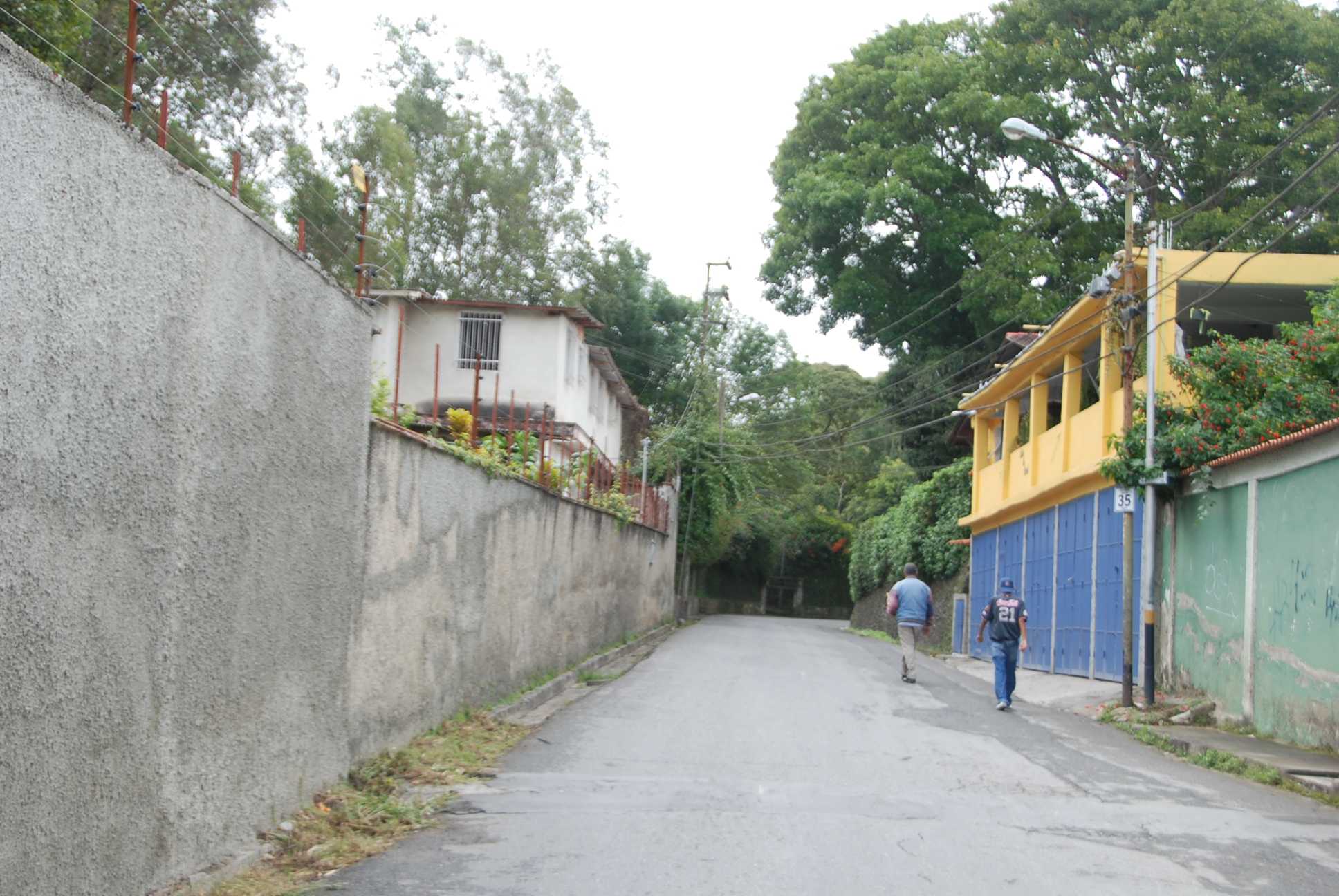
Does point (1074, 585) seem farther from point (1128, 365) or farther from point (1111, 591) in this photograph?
point (1128, 365)

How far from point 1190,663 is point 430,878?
11906mm

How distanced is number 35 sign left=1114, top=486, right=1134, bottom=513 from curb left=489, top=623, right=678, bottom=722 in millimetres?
7657

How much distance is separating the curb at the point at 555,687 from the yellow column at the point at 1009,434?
371 inches

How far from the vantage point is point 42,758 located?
14.3 feet

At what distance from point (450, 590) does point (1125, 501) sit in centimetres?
966

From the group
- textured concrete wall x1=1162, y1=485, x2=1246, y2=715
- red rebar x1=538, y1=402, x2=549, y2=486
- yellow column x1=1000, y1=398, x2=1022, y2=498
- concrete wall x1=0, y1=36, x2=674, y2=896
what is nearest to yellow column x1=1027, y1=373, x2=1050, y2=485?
yellow column x1=1000, y1=398, x2=1022, y2=498

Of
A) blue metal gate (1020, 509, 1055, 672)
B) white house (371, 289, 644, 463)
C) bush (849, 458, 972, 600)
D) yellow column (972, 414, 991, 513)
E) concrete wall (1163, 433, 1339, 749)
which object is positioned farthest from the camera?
bush (849, 458, 972, 600)

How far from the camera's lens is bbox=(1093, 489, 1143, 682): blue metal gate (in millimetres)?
17236

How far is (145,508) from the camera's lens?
5.05 m

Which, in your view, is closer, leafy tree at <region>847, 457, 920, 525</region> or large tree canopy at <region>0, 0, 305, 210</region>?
large tree canopy at <region>0, 0, 305, 210</region>

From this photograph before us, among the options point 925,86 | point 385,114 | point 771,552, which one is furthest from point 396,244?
point 771,552

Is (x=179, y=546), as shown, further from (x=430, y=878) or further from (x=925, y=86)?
(x=925, y=86)

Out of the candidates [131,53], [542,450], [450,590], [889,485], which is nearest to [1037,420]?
[542,450]

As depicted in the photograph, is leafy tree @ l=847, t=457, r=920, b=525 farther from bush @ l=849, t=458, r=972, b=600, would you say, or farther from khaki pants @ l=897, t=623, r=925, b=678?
khaki pants @ l=897, t=623, r=925, b=678
